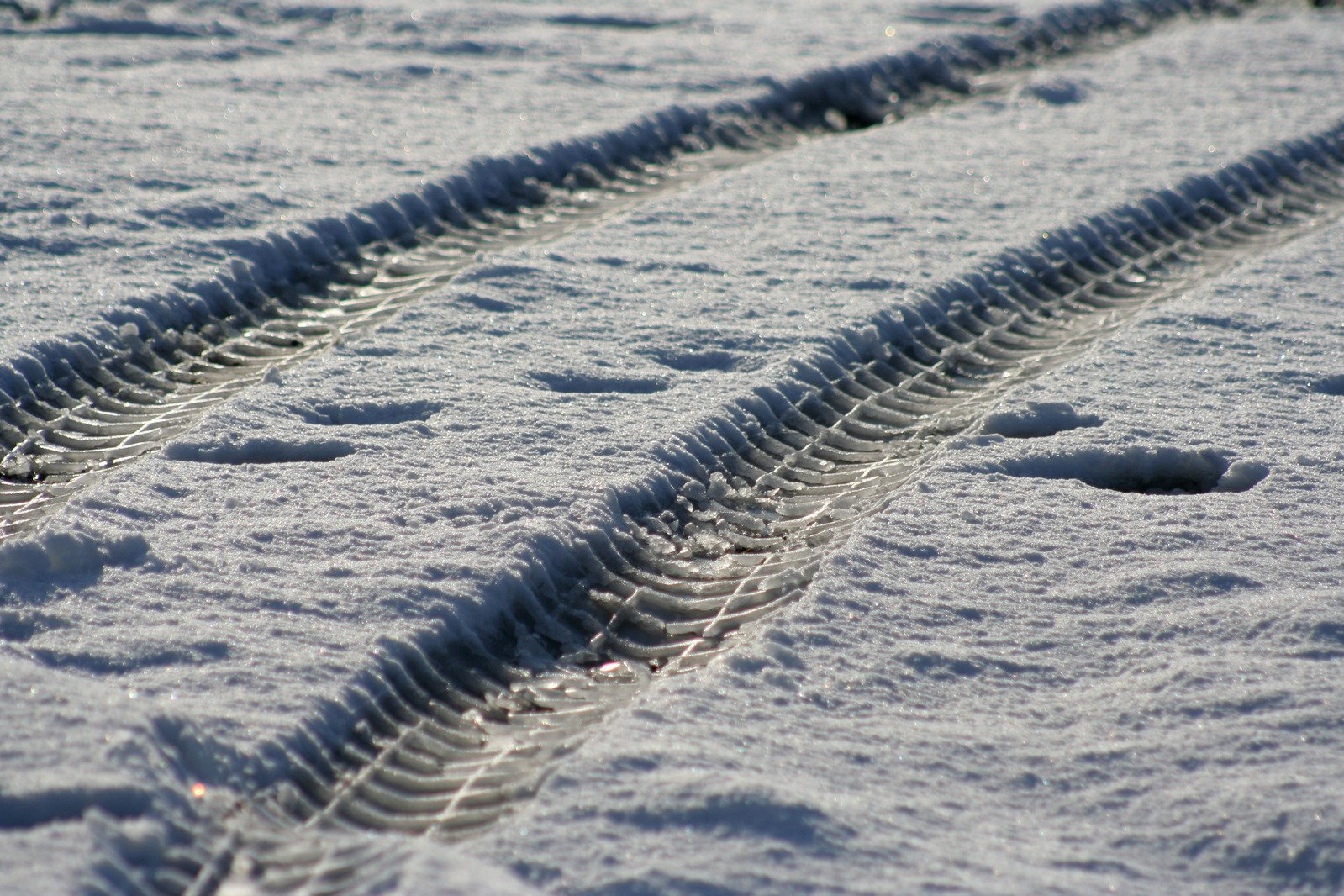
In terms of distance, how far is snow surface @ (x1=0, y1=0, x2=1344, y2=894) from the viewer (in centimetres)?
159

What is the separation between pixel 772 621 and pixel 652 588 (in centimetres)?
29

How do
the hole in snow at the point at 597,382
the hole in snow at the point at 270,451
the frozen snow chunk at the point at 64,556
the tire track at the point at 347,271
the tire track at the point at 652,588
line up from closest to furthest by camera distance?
1. the tire track at the point at 652,588
2. the frozen snow chunk at the point at 64,556
3. the hole in snow at the point at 270,451
4. the tire track at the point at 347,271
5. the hole in snow at the point at 597,382

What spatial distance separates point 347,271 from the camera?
3.82 metres

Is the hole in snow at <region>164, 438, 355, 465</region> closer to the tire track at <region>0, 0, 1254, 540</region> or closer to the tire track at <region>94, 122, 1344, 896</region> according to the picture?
the tire track at <region>0, 0, 1254, 540</region>

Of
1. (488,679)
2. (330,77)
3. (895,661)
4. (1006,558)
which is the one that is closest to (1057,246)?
(1006,558)

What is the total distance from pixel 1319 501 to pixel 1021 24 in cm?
586

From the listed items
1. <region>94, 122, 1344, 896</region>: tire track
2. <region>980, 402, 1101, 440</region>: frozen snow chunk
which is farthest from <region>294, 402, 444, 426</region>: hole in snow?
<region>980, 402, 1101, 440</region>: frozen snow chunk

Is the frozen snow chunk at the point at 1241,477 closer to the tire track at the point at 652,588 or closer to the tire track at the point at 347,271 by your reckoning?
the tire track at the point at 652,588

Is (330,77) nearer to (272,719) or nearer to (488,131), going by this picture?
(488,131)

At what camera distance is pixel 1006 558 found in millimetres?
2326

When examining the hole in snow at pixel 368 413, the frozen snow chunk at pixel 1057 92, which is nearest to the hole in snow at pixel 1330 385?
the hole in snow at pixel 368 413

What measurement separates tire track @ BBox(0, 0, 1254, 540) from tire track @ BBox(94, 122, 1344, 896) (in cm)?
97

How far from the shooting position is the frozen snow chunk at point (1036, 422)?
286 cm

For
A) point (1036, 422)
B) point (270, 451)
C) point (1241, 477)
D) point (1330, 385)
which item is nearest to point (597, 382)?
point (270, 451)
